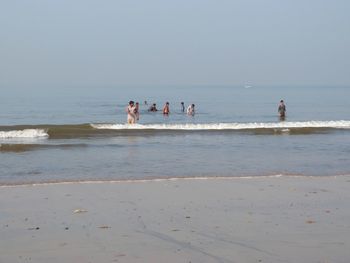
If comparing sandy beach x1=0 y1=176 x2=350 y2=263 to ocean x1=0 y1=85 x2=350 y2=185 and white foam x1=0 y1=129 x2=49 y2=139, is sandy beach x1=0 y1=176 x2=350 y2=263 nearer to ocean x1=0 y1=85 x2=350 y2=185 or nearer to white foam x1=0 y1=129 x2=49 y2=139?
ocean x1=0 y1=85 x2=350 y2=185

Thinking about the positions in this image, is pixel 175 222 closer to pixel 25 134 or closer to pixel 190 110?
pixel 25 134

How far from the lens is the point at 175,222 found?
7336mm

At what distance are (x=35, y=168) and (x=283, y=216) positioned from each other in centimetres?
813

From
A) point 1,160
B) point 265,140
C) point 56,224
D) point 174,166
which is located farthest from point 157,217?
point 265,140

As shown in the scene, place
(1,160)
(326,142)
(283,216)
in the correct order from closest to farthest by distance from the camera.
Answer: (283,216) < (1,160) < (326,142)

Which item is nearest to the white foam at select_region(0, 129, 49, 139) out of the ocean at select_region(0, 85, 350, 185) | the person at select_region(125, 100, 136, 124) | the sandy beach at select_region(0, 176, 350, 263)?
the ocean at select_region(0, 85, 350, 185)

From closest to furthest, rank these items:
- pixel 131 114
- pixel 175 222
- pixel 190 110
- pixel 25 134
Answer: pixel 175 222 < pixel 25 134 < pixel 131 114 < pixel 190 110

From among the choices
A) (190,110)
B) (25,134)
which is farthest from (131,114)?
(190,110)

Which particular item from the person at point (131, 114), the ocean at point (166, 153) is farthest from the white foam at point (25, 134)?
the person at point (131, 114)

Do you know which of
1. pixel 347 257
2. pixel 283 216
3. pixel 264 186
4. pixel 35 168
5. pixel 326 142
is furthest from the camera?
pixel 326 142

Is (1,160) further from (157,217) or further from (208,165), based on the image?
(157,217)

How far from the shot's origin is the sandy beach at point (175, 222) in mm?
5934

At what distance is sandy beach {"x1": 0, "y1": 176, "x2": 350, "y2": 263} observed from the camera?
234 inches

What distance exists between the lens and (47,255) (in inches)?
230
